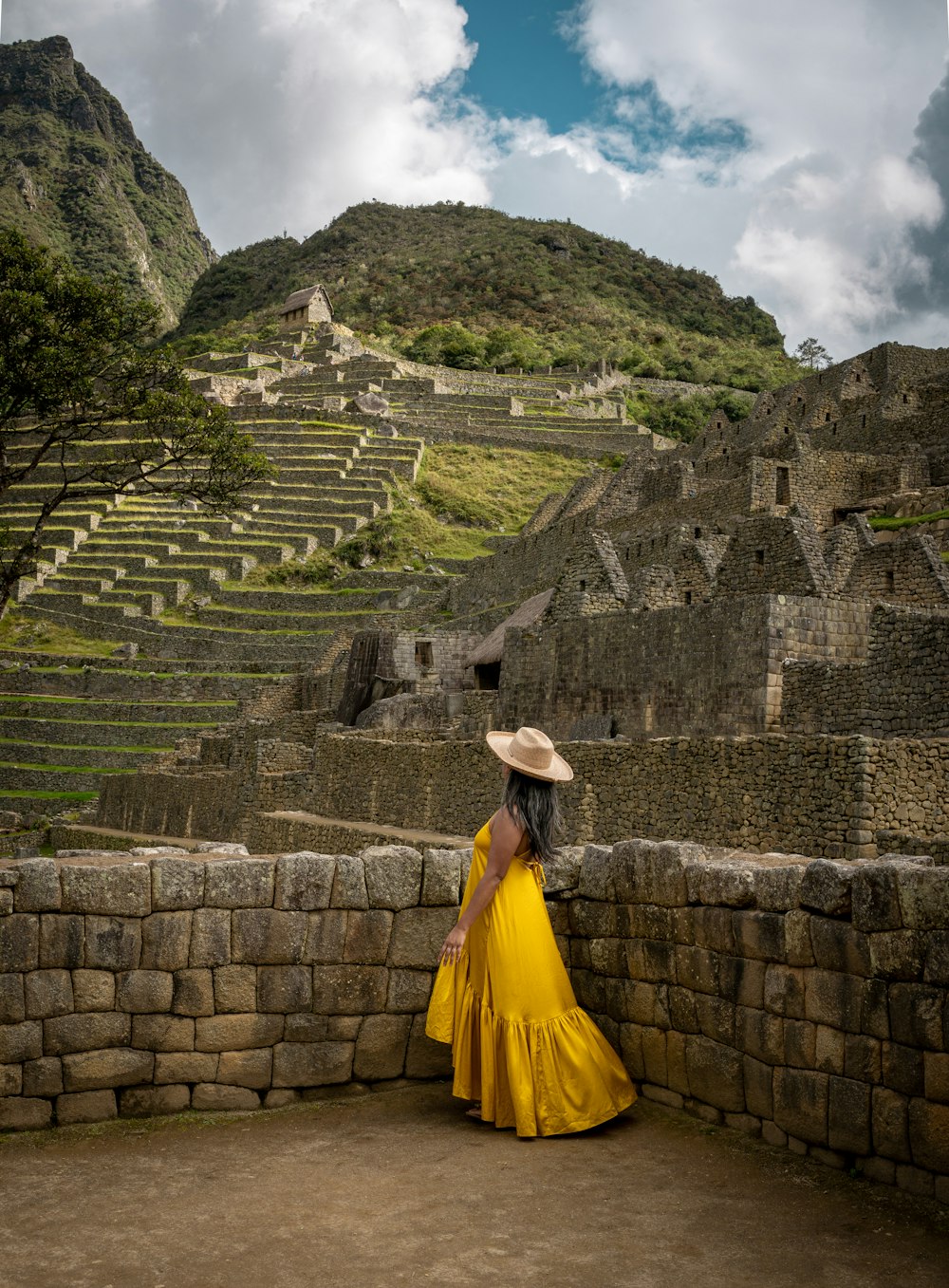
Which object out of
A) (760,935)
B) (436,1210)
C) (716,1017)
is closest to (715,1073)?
(716,1017)

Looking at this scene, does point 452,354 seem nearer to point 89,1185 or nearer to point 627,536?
point 627,536

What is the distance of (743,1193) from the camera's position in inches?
220

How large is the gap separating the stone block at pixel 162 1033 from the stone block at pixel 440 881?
1.47m

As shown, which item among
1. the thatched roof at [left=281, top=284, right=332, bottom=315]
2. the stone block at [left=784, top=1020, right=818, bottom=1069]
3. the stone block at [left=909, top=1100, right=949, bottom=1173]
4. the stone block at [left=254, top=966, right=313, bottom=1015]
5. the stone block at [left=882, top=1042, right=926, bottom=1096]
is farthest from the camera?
the thatched roof at [left=281, top=284, right=332, bottom=315]

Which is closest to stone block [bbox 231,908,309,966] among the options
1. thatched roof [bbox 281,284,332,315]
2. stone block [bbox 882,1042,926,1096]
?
stone block [bbox 882,1042,926,1096]

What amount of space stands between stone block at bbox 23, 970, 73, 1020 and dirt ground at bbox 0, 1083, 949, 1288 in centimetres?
58

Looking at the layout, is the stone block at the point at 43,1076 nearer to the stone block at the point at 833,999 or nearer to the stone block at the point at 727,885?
the stone block at the point at 727,885

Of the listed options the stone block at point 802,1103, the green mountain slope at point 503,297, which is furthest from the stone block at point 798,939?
the green mountain slope at point 503,297

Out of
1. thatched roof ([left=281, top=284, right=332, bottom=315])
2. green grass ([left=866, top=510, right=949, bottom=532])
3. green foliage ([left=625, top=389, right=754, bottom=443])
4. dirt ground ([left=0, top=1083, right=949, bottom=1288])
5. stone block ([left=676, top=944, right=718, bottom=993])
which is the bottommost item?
dirt ground ([left=0, top=1083, right=949, bottom=1288])

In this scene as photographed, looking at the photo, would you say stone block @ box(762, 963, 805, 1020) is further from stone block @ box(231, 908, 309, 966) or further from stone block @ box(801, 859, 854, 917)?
stone block @ box(231, 908, 309, 966)

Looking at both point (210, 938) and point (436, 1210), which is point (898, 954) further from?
point (210, 938)

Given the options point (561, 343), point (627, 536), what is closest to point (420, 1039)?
point (627, 536)

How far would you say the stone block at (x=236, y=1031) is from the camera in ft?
22.6

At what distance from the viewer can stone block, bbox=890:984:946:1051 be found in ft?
17.1
